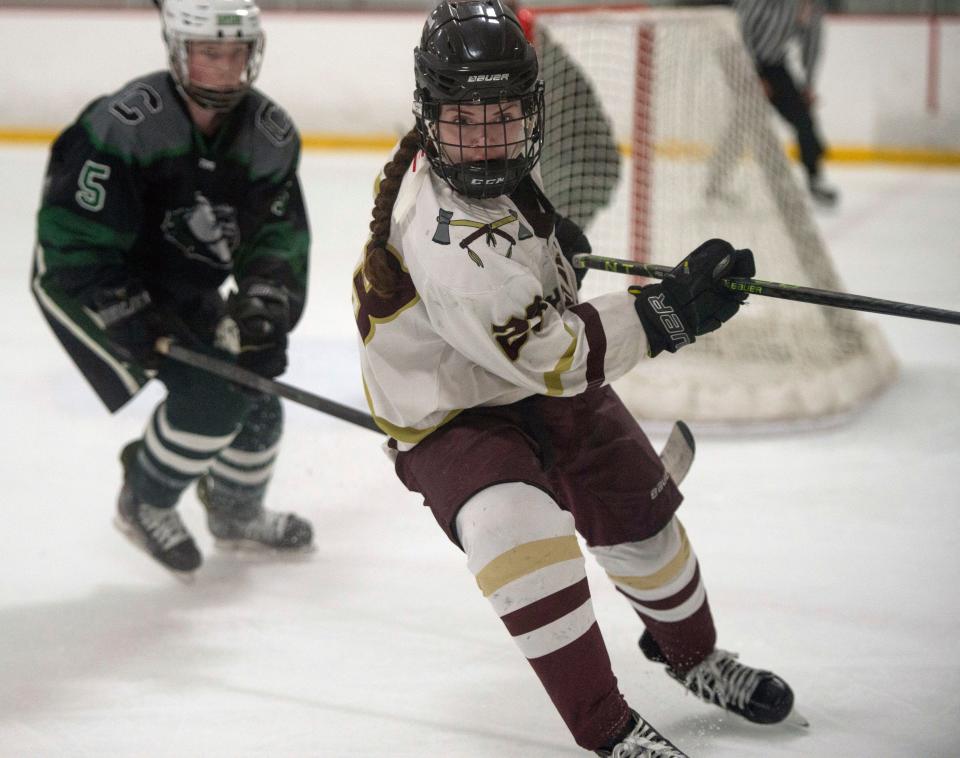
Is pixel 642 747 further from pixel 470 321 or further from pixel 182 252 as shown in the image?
pixel 182 252

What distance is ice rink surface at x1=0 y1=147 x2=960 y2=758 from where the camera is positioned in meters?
1.79

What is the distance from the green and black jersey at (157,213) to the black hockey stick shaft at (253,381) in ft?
0.41

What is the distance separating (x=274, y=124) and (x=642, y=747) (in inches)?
51.1

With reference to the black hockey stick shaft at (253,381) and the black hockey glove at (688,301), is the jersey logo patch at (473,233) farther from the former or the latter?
the black hockey stick shaft at (253,381)

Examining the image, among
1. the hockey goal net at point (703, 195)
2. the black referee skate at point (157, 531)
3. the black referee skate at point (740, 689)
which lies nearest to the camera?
the black referee skate at point (740, 689)

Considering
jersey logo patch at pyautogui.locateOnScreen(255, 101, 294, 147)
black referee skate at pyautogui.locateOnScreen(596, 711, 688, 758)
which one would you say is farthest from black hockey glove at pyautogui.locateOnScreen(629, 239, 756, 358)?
jersey logo patch at pyautogui.locateOnScreen(255, 101, 294, 147)

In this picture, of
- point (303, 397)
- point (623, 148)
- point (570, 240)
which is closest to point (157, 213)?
point (303, 397)

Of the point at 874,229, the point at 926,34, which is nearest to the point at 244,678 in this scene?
the point at 874,229

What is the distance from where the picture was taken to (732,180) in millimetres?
3861

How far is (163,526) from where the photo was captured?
230 cm

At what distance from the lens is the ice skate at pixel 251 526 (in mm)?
2383

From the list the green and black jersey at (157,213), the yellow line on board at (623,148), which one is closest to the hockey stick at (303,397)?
the green and black jersey at (157,213)

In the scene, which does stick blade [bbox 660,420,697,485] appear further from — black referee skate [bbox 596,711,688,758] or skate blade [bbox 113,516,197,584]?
skate blade [bbox 113,516,197,584]

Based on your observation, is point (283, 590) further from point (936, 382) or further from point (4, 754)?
point (936, 382)
